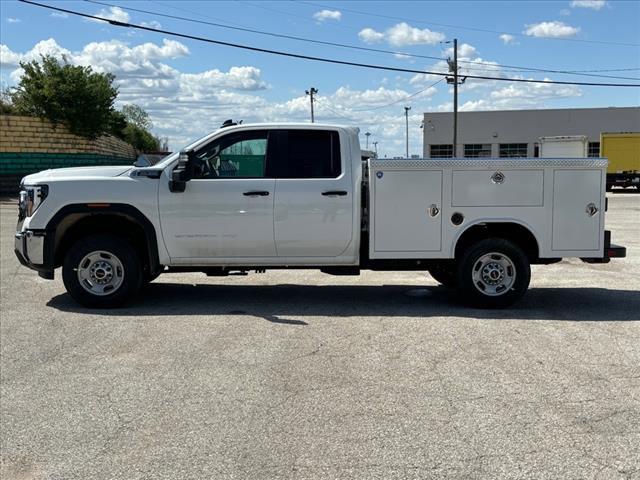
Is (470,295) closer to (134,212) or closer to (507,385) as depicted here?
(507,385)

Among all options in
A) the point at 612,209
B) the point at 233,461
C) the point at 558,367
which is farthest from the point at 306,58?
the point at 233,461

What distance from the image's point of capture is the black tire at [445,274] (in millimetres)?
8195

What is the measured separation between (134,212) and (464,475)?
17.1 ft

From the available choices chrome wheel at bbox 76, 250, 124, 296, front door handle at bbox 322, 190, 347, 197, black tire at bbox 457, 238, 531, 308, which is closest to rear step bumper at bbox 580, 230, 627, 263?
black tire at bbox 457, 238, 531, 308

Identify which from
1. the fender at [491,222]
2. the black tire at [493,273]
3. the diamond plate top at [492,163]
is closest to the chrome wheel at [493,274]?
the black tire at [493,273]

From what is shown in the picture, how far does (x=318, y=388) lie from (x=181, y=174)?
3480 millimetres

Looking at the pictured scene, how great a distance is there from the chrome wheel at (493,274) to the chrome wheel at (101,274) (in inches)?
167

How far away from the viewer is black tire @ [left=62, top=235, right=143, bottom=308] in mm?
7777

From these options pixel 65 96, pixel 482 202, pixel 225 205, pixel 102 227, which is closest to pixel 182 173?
pixel 225 205

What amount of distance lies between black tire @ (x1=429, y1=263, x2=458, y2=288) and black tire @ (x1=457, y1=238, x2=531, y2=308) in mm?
287

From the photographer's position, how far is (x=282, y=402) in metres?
4.83

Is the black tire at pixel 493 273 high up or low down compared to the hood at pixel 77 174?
down

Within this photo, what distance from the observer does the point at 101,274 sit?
7.85 m

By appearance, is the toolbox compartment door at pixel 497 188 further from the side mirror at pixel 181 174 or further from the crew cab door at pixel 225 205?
the side mirror at pixel 181 174
